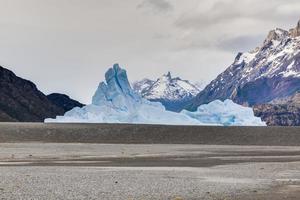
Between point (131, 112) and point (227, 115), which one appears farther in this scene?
point (227, 115)

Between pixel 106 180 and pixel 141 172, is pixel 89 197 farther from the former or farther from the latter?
pixel 141 172

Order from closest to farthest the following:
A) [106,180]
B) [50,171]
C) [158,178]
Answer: [106,180]
[158,178]
[50,171]

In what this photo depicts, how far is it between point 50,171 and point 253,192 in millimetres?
16101

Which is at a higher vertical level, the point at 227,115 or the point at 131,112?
the point at 227,115

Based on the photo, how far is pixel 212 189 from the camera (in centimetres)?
2961

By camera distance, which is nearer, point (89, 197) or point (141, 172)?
point (89, 197)

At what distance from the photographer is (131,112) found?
134m

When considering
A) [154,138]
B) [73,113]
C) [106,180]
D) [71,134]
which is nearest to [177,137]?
[154,138]

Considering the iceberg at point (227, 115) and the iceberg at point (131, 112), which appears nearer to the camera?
A: the iceberg at point (131, 112)

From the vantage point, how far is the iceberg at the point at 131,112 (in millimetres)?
129000

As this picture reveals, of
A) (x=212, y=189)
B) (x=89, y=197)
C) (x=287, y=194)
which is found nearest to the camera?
(x=89, y=197)

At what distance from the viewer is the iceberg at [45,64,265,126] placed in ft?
423

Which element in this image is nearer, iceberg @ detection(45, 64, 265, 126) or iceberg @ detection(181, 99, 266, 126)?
iceberg @ detection(45, 64, 265, 126)

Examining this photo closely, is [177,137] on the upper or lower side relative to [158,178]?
upper
